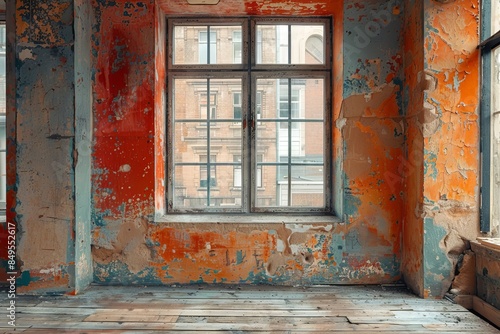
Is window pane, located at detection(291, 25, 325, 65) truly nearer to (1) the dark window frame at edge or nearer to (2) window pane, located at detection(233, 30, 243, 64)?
(2) window pane, located at detection(233, 30, 243, 64)

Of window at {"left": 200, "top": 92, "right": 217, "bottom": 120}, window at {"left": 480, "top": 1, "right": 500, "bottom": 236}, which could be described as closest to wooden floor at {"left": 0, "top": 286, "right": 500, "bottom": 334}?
window at {"left": 480, "top": 1, "right": 500, "bottom": 236}

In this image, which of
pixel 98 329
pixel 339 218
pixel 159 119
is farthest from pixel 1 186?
pixel 339 218

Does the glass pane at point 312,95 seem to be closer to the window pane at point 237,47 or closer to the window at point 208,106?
the window pane at point 237,47

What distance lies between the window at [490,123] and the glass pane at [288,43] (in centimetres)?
125

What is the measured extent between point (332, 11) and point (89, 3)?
2.08 m

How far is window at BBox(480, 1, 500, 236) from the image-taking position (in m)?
2.38

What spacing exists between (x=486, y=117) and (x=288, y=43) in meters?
1.70

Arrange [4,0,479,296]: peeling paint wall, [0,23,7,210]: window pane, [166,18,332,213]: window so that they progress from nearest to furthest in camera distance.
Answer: [4,0,479,296]: peeling paint wall < [166,18,332,213]: window < [0,23,7,210]: window pane

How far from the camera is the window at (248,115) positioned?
3055mm

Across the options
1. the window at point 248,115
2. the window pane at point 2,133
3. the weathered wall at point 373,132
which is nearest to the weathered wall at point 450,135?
the weathered wall at point 373,132

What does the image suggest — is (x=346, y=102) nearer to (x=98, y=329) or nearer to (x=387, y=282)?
A: (x=387, y=282)

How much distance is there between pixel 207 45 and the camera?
3088 mm

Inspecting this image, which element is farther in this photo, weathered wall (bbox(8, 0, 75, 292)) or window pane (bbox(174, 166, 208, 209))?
window pane (bbox(174, 166, 208, 209))

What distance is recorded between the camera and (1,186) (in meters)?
3.21
